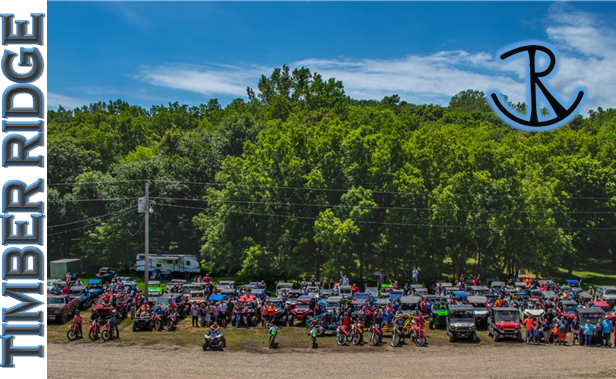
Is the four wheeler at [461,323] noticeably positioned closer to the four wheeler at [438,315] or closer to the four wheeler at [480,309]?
the four wheeler at [438,315]

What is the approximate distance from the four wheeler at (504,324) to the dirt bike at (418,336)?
162 inches

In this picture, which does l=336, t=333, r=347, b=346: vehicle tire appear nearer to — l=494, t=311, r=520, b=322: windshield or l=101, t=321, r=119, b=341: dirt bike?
l=494, t=311, r=520, b=322: windshield

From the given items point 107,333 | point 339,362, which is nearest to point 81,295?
point 107,333

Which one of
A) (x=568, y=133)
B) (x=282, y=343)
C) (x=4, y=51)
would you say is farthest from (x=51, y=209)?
(x=568, y=133)

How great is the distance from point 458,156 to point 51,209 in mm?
47577

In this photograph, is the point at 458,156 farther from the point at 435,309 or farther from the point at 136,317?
the point at 136,317

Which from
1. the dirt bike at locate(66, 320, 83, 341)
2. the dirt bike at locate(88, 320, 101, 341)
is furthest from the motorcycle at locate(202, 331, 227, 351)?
the dirt bike at locate(66, 320, 83, 341)

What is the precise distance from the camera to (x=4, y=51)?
12211 millimetres

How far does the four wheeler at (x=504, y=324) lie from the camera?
85.2 feet

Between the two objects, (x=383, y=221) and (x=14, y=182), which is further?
(x=383, y=221)

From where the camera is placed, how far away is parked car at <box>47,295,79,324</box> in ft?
96.9

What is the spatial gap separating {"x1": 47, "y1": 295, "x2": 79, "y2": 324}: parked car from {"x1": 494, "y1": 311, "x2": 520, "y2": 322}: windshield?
84.2 feet

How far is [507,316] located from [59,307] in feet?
86.8

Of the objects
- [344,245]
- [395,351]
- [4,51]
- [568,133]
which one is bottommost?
[395,351]
